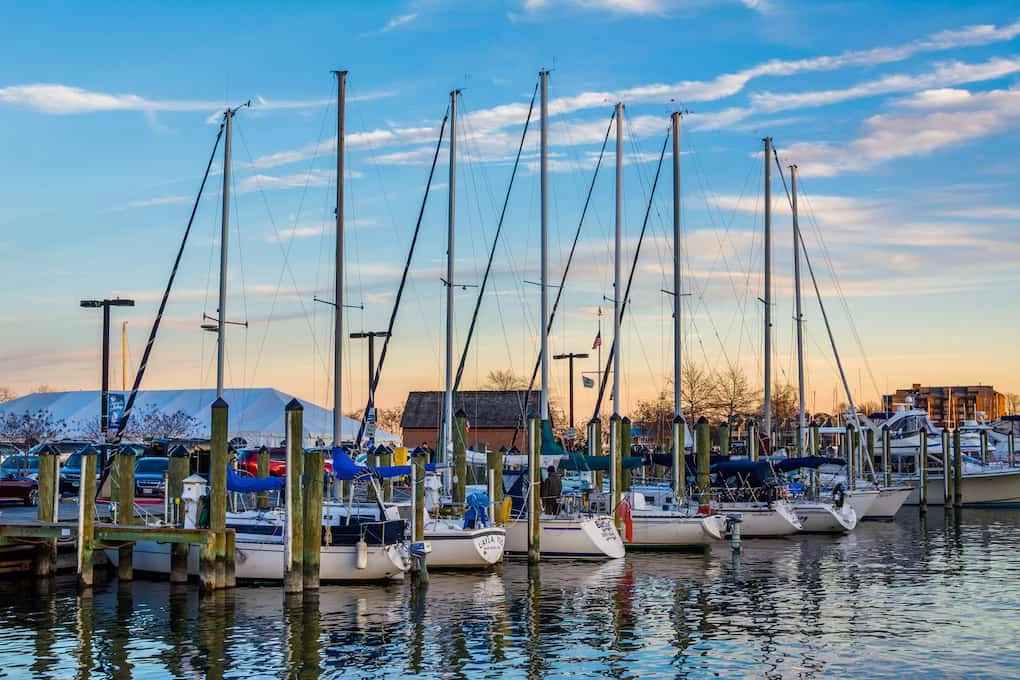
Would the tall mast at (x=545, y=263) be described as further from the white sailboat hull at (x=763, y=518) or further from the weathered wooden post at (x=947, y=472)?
the weathered wooden post at (x=947, y=472)

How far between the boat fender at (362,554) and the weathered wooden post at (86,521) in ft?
22.4

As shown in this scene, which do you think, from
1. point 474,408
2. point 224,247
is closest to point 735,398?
point 474,408

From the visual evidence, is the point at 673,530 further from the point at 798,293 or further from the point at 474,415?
the point at 474,415

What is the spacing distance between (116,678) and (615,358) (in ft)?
106

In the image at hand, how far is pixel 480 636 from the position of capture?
25.5 metres

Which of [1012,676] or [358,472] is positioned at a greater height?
[358,472]

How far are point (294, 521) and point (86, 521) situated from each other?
20.4 feet

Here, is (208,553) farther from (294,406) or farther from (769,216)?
(769,216)

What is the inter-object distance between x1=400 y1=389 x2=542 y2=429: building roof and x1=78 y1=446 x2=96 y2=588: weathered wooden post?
75290mm

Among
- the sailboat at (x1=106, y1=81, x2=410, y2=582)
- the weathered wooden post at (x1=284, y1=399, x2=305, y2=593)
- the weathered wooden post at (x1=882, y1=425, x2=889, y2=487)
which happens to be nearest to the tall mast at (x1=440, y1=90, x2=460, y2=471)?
the sailboat at (x1=106, y1=81, x2=410, y2=582)

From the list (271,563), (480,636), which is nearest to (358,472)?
(271,563)

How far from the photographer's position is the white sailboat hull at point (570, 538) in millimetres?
38656

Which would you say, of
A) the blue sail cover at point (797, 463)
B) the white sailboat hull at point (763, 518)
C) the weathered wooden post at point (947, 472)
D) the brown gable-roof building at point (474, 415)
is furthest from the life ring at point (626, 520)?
the brown gable-roof building at point (474, 415)

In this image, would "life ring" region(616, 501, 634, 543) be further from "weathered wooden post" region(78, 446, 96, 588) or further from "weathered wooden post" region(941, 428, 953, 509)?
"weathered wooden post" region(941, 428, 953, 509)
